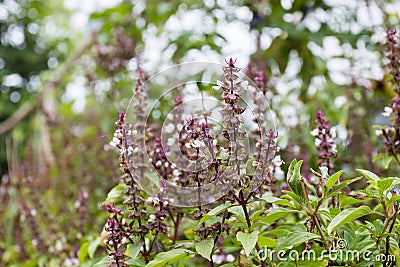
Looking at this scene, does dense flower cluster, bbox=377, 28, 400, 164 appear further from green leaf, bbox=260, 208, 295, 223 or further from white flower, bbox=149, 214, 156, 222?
white flower, bbox=149, 214, 156, 222

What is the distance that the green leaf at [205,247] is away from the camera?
95 centimetres

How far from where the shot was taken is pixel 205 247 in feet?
3.19

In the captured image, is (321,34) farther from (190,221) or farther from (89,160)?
(190,221)

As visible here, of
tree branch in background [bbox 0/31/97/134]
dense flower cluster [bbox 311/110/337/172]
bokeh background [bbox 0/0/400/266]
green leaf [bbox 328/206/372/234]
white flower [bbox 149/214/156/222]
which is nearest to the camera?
green leaf [bbox 328/206/372/234]

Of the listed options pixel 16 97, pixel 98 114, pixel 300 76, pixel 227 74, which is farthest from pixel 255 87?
pixel 16 97

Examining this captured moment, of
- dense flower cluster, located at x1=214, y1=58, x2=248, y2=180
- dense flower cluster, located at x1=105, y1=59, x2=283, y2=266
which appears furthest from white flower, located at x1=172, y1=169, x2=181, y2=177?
dense flower cluster, located at x1=214, y1=58, x2=248, y2=180

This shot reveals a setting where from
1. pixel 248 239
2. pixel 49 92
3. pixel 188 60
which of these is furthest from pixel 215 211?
→ pixel 49 92

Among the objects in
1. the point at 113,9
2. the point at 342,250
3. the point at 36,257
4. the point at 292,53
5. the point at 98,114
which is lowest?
the point at 36,257

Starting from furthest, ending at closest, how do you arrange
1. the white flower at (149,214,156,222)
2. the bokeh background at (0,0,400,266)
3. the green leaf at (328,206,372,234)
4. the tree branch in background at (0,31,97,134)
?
the tree branch in background at (0,31,97,134)
the bokeh background at (0,0,400,266)
the white flower at (149,214,156,222)
the green leaf at (328,206,372,234)

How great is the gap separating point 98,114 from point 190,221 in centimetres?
205

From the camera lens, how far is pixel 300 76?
9.07 ft

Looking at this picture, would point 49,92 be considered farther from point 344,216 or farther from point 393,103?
point 344,216

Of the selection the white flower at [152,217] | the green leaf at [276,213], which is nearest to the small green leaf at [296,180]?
the green leaf at [276,213]

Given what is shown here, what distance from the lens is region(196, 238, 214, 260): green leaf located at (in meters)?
0.95
